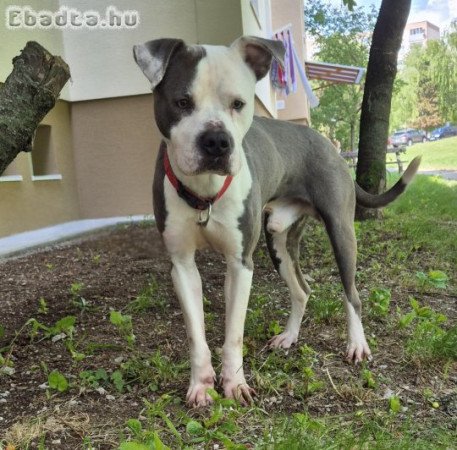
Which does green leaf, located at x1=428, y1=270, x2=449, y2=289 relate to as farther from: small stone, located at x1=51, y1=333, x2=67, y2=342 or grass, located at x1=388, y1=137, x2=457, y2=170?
grass, located at x1=388, y1=137, x2=457, y2=170

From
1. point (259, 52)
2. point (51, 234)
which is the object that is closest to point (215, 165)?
point (259, 52)

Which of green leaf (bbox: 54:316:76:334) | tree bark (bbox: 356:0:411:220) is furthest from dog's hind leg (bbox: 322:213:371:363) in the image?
tree bark (bbox: 356:0:411:220)

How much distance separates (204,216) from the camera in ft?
8.80

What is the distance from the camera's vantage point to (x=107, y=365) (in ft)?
9.71

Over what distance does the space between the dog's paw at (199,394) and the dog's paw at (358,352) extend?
914 millimetres

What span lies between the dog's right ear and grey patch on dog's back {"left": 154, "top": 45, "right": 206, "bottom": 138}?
0.11 feet

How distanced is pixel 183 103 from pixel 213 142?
0.25 meters

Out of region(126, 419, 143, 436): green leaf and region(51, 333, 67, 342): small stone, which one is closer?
region(126, 419, 143, 436): green leaf

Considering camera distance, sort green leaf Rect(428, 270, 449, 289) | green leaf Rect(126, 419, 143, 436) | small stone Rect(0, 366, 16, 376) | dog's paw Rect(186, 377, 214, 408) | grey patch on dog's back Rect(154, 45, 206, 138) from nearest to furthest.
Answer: green leaf Rect(126, 419, 143, 436) < grey patch on dog's back Rect(154, 45, 206, 138) < dog's paw Rect(186, 377, 214, 408) < small stone Rect(0, 366, 16, 376) < green leaf Rect(428, 270, 449, 289)

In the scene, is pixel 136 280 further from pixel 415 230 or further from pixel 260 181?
pixel 415 230

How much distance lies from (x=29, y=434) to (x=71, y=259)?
374cm

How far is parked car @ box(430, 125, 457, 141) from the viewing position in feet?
181

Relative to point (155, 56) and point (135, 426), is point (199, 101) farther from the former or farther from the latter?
point (135, 426)

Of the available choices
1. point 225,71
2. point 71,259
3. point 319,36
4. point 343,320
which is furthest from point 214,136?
point 319,36
